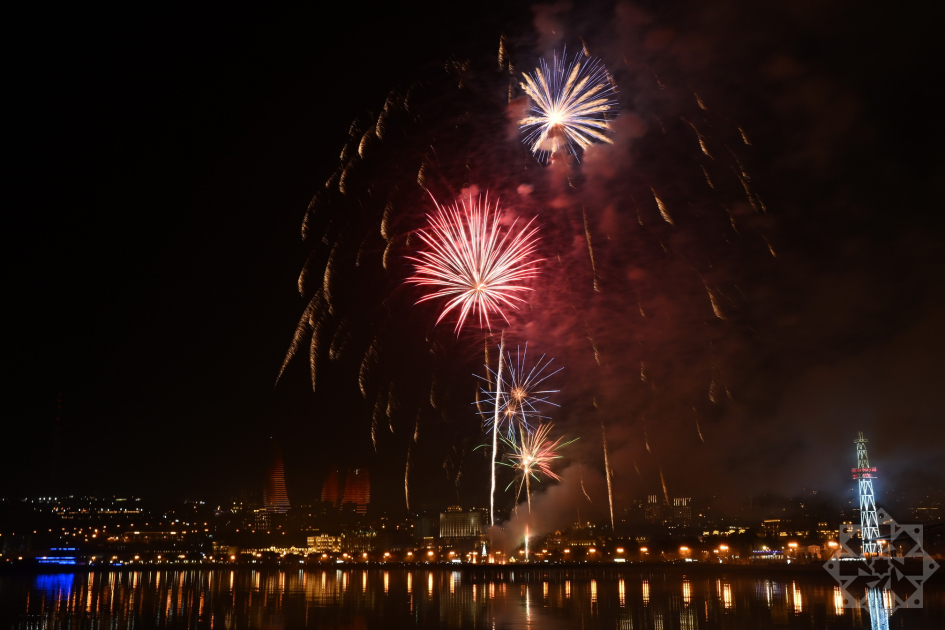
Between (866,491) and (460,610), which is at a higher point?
(866,491)

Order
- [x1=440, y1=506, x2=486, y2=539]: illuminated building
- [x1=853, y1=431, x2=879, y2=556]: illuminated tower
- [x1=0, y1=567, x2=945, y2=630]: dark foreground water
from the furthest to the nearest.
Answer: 1. [x1=440, y1=506, x2=486, y2=539]: illuminated building
2. [x1=853, y1=431, x2=879, y2=556]: illuminated tower
3. [x1=0, y1=567, x2=945, y2=630]: dark foreground water

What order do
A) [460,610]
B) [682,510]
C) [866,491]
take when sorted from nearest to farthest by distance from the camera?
[460,610]
[866,491]
[682,510]

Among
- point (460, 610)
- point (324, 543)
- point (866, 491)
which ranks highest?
point (866, 491)

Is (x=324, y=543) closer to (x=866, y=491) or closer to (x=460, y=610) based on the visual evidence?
(x=866, y=491)

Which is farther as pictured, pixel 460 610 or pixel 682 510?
pixel 682 510

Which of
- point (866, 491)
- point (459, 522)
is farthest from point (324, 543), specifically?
point (866, 491)

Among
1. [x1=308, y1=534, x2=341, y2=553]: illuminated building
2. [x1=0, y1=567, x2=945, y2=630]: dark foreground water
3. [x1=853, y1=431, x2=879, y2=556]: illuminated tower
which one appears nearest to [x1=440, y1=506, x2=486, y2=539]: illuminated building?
[x1=308, y1=534, x2=341, y2=553]: illuminated building

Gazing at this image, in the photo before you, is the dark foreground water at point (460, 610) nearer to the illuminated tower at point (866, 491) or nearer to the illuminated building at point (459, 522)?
the illuminated tower at point (866, 491)

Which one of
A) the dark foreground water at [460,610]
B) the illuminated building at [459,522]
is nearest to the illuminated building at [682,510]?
the illuminated building at [459,522]

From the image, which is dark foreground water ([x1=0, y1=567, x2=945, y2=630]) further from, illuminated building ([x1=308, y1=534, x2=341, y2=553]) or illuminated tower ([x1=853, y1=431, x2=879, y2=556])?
illuminated building ([x1=308, y1=534, x2=341, y2=553])

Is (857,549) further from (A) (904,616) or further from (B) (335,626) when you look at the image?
(B) (335,626)

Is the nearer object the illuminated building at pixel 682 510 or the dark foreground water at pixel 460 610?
the dark foreground water at pixel 460 610

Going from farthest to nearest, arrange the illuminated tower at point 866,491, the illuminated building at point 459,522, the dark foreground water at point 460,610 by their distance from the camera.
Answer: the illuminated building at point 459,522, the illuminated tower at point 866,491, the dark foreground water at point 460,610
